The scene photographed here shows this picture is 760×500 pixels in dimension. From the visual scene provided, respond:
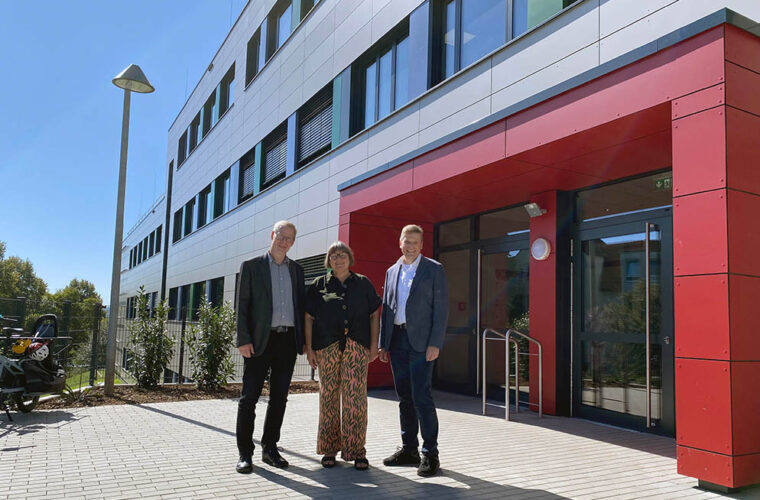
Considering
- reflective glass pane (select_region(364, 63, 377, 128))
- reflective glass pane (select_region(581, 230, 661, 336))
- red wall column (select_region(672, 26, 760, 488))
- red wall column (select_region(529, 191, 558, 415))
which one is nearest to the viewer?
red wall column (select_region(672, 26, 760, 488))

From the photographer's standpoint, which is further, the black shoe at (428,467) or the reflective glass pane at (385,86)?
the reflective glass pane at (385,86)

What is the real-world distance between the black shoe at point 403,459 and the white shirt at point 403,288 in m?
1.05

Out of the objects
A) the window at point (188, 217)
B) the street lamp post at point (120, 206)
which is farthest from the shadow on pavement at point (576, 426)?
the window at point (188, 217)

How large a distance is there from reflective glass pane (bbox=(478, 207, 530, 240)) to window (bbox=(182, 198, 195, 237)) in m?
20.6

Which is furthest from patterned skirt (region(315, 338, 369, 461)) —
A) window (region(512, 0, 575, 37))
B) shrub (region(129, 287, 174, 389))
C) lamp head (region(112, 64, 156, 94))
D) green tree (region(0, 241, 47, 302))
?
green tree (region(0, 241, 47, 302))

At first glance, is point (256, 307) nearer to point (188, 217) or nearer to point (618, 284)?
point (618, 284)

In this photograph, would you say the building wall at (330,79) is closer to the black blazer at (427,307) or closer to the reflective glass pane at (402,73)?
the reflective glass pane at (402,73)

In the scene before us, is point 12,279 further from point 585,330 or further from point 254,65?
point 585,330

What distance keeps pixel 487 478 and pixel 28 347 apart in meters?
5.53

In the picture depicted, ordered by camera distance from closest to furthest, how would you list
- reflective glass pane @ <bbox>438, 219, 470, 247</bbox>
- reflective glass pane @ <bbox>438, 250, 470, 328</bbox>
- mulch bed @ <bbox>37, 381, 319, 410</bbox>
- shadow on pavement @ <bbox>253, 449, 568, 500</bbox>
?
shadow on pavement @ <bbox>253, 449, 568, 500</bbox>
mulch bed @ <bbox>37, 381, 319, 410</bbox>
reflective glass pane @ <bbox>438, 250, 470, 328</bbox>
reflective glass pane @ <bbox>438, 219, 470, 247</bbox>

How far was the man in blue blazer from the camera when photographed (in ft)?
15.1

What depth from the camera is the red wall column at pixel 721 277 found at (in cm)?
417

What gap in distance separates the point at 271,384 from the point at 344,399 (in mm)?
597

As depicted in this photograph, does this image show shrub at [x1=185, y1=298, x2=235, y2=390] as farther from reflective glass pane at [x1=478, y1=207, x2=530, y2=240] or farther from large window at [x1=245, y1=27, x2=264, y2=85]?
large window at [x1=245, y1=27, x2=264, y2=85]
